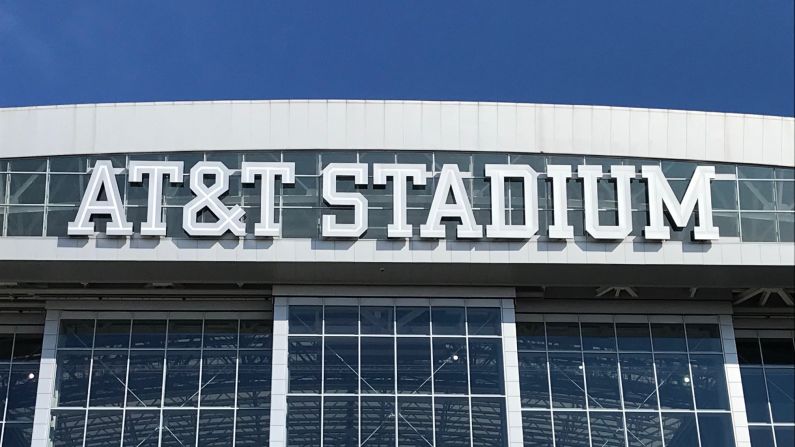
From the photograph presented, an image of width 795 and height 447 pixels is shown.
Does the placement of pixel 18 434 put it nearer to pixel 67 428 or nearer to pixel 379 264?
pixel 67 428

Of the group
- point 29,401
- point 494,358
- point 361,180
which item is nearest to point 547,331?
point 494,358

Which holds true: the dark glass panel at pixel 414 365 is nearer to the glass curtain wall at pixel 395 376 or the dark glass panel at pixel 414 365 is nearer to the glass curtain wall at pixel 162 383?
the glass curtain wall at pixel 395 376

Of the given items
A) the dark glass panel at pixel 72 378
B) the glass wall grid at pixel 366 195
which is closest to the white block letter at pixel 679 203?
the glass wall grid at pixel 366 195

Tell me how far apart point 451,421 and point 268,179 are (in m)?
8.43

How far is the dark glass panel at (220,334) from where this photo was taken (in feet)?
105

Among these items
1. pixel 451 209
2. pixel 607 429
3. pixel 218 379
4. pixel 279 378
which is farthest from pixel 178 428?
pixel 607 429

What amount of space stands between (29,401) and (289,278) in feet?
28.7

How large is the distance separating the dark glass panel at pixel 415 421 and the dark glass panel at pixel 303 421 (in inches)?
90.1

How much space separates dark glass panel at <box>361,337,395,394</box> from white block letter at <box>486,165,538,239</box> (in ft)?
14.1

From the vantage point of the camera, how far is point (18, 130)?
104ft

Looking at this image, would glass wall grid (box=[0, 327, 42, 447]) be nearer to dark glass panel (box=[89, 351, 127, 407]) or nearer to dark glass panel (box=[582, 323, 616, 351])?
dark glass panel (box=[89, 351, 127, 407])

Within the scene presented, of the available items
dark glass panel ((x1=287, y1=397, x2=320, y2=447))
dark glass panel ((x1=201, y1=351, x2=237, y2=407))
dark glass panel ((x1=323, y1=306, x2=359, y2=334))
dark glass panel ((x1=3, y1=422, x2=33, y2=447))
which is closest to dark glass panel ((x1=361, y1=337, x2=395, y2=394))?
dark glass panel ((x1=323, y1=306, x2=359, y2=334))

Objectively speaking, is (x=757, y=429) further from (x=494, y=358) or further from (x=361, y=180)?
(x=361, y=180)

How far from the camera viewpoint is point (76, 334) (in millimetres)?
32156
